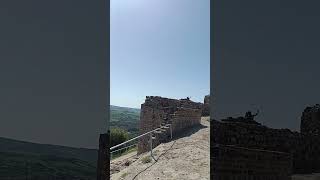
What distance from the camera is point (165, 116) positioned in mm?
13430

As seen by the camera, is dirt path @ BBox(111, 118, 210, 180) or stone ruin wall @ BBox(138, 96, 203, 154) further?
stone ruin wall @ BBox(138, 96, 203, 154)

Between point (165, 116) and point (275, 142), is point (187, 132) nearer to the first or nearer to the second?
point (165, 116)

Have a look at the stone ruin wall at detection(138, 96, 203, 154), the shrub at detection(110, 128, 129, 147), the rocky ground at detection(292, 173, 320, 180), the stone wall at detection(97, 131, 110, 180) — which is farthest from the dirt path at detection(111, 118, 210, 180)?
the shrub at detection(110, 128, 129, 147)

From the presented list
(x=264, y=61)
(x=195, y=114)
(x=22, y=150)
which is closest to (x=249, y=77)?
(x=264, y=61)

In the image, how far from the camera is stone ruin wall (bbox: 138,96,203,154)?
1268 centimetres

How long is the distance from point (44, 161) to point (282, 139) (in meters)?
2.65

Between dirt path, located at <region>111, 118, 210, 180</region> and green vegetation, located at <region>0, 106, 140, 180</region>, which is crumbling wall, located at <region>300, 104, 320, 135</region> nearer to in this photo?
green vegetation, located at <region>0, 106, 140, 180</region>

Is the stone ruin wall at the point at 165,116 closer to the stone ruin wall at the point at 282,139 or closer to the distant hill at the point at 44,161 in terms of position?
the distant hill at the point at 44,161

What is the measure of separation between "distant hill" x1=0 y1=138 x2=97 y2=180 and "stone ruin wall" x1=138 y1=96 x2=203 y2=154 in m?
7.63

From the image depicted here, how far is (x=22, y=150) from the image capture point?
4277 millimetres

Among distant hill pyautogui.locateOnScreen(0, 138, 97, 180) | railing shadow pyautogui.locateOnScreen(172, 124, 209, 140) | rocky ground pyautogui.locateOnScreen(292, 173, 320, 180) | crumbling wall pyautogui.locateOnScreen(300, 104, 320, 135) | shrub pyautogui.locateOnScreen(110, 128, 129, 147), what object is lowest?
shrub pyautogui.locateOnScreen(110, 128, 129, 147)

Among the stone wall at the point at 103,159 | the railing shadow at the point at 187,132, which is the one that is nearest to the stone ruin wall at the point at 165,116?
the railing shadow at the point at 187,132

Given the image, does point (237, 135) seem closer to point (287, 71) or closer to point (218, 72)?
point (218, 72)

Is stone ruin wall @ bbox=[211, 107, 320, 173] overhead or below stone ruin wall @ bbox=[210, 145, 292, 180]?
overhead
